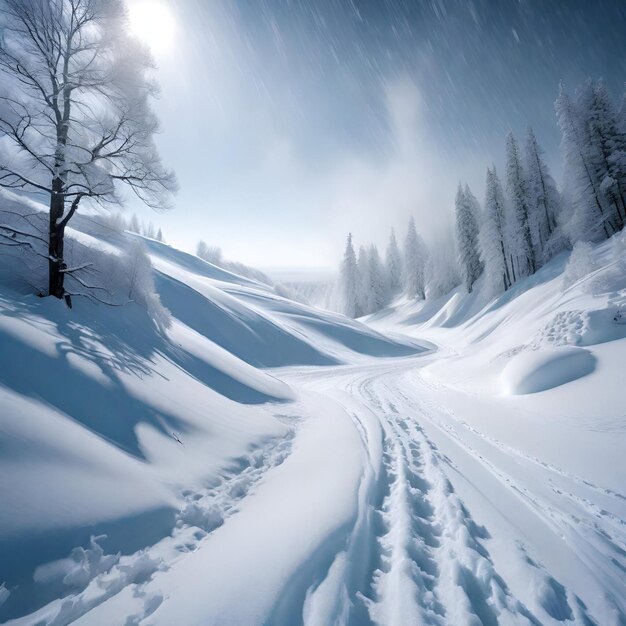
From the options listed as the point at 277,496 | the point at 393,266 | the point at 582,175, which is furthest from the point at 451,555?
the point at 393,266

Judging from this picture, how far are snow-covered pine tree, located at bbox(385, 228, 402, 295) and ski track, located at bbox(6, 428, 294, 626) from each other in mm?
71786

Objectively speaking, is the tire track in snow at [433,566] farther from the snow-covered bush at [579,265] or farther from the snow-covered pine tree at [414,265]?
the snow-covered pine tree at [414,265]

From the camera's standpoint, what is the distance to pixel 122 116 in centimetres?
655

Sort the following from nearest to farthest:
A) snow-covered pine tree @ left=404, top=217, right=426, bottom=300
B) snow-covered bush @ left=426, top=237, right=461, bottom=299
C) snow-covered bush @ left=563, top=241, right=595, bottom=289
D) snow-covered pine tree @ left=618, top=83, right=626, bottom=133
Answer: snow-covered bush @ left=563, top=241, right=595, bottom=289 → snow-covered pine tree @ left=618, top=83, right=626, bottom=133 → snow-covered bush @ left=426, top=237, right=461, bottom=299 → snow-covered pine tree @ left=404, top=217, right=426, bottom=300

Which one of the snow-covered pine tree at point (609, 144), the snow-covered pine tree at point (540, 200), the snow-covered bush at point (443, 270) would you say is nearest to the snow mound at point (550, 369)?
the snow-covered pine tree at point (609, 144)

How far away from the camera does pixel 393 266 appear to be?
75188 mm

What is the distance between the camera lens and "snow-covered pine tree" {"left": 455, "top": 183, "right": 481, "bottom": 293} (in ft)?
141

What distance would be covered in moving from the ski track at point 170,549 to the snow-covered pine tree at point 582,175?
33.8 m

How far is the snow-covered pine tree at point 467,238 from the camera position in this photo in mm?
42938

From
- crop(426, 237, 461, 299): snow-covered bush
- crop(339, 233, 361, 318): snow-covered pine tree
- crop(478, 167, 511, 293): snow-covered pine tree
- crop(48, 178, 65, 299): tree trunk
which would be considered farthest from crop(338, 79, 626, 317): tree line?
crop(48, 178, 65, 299): tree trunk

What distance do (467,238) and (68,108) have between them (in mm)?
46986

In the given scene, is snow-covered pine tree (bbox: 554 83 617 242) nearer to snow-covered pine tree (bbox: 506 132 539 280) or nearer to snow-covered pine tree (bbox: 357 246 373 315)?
snow-covered pine tree (bbox: 506 132 539 280)

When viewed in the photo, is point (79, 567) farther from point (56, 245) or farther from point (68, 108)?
point (68, 108)

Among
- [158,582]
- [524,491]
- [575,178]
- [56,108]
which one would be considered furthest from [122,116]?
[575,178]
